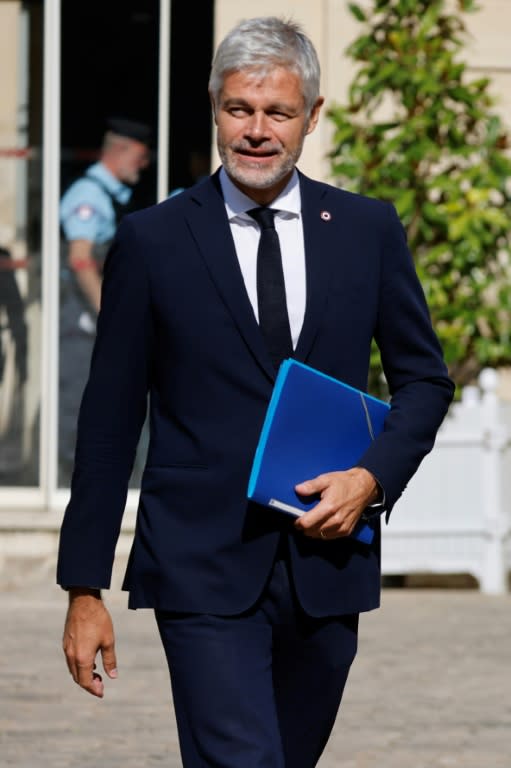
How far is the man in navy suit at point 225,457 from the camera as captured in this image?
333cm

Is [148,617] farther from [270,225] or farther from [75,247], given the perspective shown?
[270,225]

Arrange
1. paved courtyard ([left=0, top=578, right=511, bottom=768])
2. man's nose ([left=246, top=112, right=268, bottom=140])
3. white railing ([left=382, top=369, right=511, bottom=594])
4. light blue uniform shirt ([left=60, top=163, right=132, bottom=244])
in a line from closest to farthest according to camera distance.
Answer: man's nose ([left=246, top=112, right=268, bottom=140]) → paved courtyard ([left=0, top=578, right=511, bottom=768]) → white railing ([left=382, top=369, right=511, bottom=594]) → light blue uniform shirt ([left=60, top=163, right=132, bottom=244])

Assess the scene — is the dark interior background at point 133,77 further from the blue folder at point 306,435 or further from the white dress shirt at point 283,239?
the blue folder at point 306,435

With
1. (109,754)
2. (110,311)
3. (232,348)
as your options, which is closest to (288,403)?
(232,348)

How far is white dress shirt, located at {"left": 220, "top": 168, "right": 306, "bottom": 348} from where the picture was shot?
341 centimetres

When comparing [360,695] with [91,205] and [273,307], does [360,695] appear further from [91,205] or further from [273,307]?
[91,205]

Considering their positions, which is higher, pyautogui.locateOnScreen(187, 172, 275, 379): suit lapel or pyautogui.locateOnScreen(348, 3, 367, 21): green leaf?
pyautogui.locateOnScreen(187, 172, 275, 379): suit lapel

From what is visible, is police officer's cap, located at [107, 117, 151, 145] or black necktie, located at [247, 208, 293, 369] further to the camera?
police officer's cap, located at [107, 117, 151, 145]

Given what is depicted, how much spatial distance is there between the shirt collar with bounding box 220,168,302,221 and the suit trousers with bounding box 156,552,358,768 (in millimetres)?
623

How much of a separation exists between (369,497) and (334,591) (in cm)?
18

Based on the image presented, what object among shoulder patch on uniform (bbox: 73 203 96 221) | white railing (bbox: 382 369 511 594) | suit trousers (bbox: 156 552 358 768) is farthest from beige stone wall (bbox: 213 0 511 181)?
suit trousers (bbox: 156 552 358 768)

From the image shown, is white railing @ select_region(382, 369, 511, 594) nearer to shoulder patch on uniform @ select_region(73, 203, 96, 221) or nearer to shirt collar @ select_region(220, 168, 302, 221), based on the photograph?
shoulder patch on uniform @ select_region(73, 203, 96, 221)

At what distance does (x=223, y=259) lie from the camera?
3400mm

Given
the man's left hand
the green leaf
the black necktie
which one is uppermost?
the black necktie
